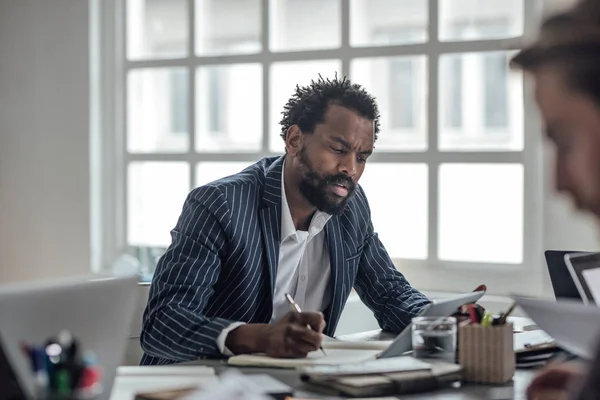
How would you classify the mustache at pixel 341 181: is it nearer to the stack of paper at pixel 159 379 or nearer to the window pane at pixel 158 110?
the stack of paper at pixel 159 379

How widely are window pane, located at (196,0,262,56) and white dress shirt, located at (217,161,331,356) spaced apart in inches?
47.8

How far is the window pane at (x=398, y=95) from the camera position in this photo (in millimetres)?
3293

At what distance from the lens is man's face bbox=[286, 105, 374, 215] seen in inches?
101

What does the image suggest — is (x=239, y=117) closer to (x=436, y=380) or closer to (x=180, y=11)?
(x=180, y=11)

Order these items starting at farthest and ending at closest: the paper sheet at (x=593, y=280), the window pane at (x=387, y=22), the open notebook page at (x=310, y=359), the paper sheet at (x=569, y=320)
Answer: the window pane at (x=387, y=22) → the paper sheet at (x=593, y=280) → the open notebook page at (x=310, y=359) → the paper sheet at (x=569, y=320)

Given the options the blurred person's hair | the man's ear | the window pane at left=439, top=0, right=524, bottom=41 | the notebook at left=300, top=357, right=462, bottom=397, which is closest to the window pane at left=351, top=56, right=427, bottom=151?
the window pane at left=439, top=0, right=524, bottom=41

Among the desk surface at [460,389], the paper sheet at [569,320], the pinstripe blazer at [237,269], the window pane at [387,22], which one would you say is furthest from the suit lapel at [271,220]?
the window pane at [387,22]

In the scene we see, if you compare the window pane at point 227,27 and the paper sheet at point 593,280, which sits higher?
the window pane at point 227,27

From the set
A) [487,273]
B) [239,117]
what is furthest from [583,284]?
[239,117]

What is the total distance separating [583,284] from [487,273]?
117cm

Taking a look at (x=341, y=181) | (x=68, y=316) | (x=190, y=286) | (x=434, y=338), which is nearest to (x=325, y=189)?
(x=341, y=181)

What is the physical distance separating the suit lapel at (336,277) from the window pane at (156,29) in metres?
1.49

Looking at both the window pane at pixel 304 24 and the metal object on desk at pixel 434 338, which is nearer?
the metal object on desk at pixel 434 338

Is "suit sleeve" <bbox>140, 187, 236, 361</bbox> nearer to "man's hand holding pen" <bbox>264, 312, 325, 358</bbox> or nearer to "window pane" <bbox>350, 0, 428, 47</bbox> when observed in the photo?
"man's hand holding pen" <bbox>264, 312, 325, 358</bbox>
